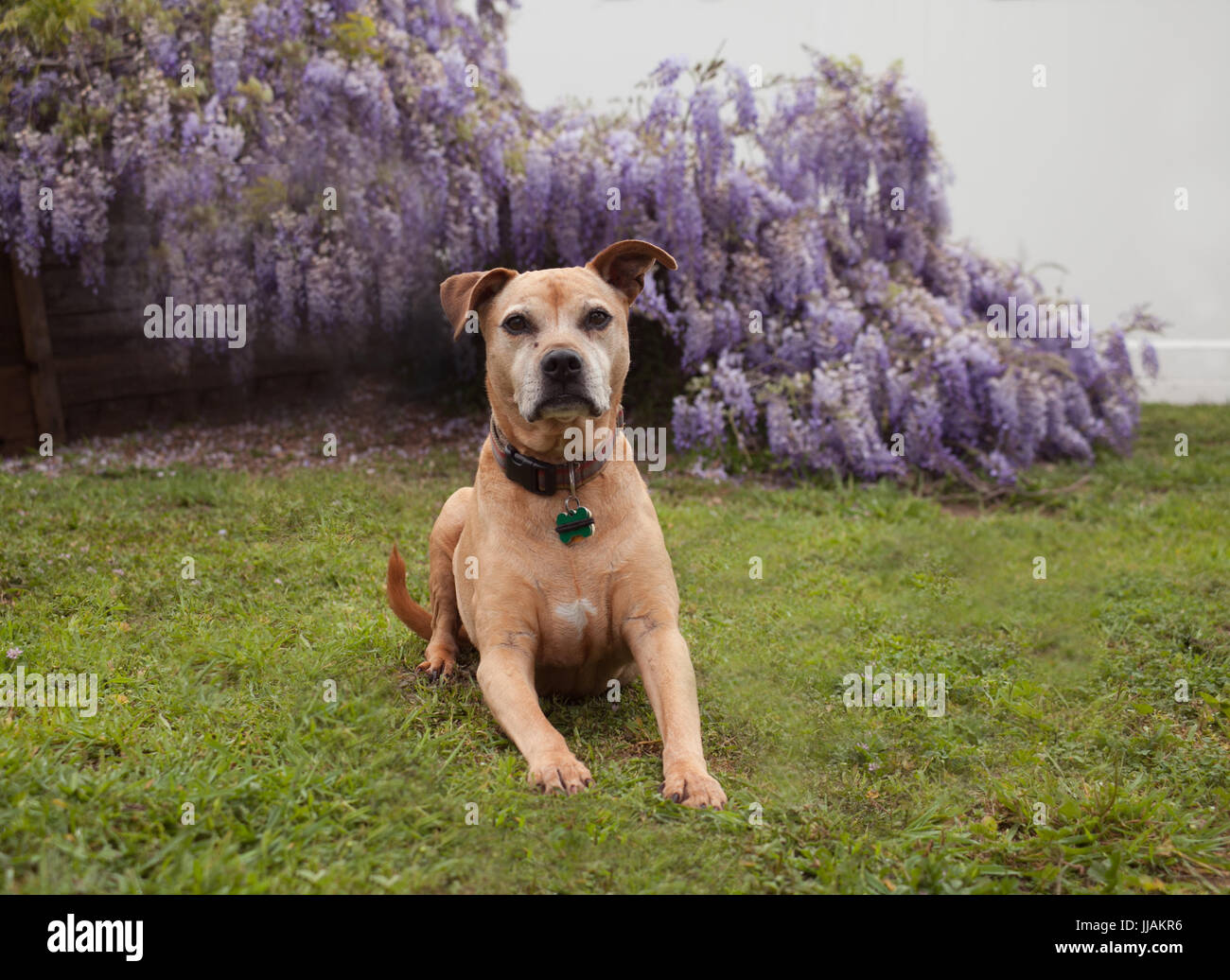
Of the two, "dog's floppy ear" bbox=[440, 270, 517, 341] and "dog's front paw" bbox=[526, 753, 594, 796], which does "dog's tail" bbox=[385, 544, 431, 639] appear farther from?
"dog's front paw" bbox=[526, 753, 594, 796]

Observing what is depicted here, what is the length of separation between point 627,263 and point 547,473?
32.2 inches

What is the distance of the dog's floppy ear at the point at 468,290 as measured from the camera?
3359mm

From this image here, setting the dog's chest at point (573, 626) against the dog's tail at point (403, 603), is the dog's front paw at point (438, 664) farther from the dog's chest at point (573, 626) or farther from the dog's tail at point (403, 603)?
the dog's chest at point (573, 626)

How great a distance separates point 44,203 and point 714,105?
527 cm

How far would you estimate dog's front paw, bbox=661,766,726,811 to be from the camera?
286cm

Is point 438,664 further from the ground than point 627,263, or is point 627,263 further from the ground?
point 627,263

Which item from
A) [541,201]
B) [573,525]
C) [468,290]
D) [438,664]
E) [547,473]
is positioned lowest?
[438,664]

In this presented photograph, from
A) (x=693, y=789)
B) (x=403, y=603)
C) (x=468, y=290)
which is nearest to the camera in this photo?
(x=693, y=789)

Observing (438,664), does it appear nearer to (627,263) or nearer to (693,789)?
(693,789)

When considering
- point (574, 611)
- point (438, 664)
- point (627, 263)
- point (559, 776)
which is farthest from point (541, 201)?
point (559, 776)

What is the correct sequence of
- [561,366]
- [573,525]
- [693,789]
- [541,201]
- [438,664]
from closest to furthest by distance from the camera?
1. [693,789]
2. [561,366]
3. [573,525]
4. [438,664]
5. [541,201]

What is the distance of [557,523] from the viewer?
3264 millimetres

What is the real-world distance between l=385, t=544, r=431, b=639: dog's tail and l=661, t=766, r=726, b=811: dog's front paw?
140 centimetres

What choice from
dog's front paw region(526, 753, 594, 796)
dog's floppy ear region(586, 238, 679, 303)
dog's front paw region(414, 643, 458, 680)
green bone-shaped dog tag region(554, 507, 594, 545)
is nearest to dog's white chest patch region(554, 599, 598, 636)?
green bone-shaped dog tag region(554, 507, 594, 545)
